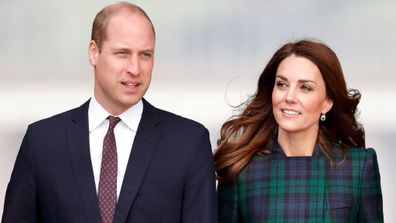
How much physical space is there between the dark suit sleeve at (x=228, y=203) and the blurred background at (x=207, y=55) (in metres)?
1.66

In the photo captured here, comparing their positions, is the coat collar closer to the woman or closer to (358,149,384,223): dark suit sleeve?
the woman

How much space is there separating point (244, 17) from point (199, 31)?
0.23m

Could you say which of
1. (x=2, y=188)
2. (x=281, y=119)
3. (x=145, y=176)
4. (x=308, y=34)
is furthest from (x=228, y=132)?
(x=2, y=188)

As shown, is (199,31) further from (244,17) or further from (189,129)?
(189,129)

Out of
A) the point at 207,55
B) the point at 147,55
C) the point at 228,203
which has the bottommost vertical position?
the point at 228,203

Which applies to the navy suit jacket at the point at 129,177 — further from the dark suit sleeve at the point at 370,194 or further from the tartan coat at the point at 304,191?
the dark suit sleeve at the point at 370,194

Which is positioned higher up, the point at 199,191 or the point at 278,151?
the point at 278,151

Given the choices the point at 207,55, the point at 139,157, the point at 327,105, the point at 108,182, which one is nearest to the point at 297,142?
the point at 327,105

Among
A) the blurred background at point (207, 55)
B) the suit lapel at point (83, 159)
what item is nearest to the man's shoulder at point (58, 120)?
the suit lapel at point (83, 159)

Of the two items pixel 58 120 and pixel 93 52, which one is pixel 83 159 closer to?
pixel 58 120

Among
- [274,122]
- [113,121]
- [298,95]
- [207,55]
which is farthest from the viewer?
[207,55]

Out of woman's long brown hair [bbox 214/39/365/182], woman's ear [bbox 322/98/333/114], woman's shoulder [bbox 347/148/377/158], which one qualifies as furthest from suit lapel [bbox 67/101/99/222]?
woman's shoulder [bbox 347/148/377/158]

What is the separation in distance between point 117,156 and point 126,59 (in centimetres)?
32

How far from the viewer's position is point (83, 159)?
12.9 feet
